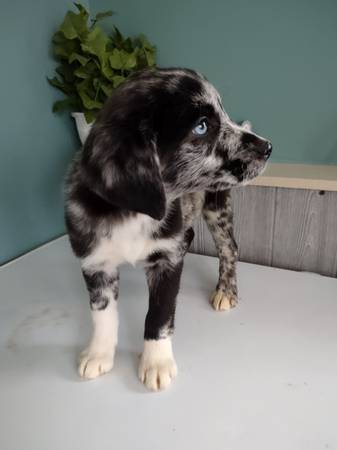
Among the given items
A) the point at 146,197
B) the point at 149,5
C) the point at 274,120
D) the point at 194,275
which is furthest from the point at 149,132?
the point at 149,5

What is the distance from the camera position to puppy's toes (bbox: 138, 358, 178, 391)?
890 mm

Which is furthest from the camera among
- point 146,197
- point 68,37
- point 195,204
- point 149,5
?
point 149,5

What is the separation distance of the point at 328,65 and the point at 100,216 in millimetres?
1025

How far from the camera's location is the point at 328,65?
4.49 ft

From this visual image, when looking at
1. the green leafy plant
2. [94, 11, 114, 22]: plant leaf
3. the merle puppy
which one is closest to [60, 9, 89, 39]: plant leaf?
the green leafy plant

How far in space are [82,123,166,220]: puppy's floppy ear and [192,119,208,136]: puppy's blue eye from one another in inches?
4.9

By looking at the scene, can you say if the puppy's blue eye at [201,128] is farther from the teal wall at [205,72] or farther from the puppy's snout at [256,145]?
the teal wall at [205,72]

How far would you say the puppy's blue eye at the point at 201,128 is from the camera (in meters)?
0.83

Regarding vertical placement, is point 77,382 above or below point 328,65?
below

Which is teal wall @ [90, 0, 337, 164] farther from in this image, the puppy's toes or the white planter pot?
the puppy's toes

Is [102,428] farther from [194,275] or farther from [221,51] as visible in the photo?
[221,51]

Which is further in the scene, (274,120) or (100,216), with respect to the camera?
(274,120)

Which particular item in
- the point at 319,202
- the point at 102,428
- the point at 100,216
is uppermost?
the point at 100,216

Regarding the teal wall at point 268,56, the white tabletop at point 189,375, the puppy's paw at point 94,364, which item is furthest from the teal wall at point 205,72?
the puppy's paw at point 94,364
